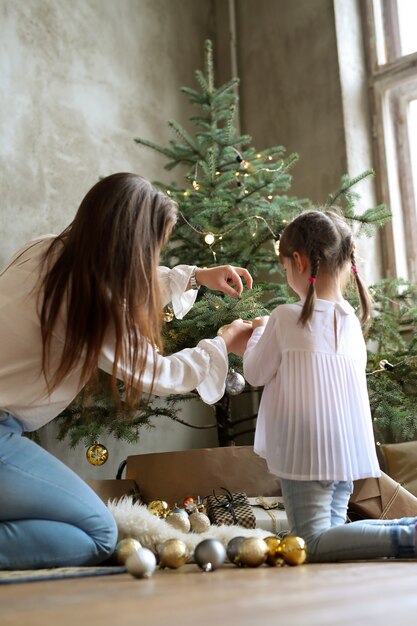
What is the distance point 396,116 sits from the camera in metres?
4.24

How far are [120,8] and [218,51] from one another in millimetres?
748

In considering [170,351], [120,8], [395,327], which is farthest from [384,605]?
[120,8]

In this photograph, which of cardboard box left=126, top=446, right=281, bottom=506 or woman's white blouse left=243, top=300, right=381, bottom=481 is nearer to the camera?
woman's white blouse left=243, top=300, right=381, bottom=481

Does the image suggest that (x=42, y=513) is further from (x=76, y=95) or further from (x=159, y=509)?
(x=76, y=95)

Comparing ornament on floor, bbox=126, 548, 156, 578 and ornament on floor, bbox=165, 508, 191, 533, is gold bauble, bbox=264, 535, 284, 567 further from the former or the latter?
ornament on floor, bbox=165, 508, 191, 533

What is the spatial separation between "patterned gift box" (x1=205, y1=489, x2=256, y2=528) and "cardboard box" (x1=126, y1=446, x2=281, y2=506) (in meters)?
0.09

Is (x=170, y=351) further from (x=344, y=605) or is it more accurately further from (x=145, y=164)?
(x=344, y=605)

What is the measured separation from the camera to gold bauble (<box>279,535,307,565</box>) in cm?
160

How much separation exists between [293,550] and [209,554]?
0.64ft

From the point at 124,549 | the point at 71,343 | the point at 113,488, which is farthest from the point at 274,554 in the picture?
the point at 113,488

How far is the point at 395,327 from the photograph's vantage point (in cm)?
332

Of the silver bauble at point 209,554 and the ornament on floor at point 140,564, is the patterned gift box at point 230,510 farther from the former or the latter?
the ornament on floor at point 140,564

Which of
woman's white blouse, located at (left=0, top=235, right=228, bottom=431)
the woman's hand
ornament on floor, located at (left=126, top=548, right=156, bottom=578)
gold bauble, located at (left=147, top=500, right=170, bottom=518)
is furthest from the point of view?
gold bauble, located at (left=147, top=500, right=170, bottom=518)

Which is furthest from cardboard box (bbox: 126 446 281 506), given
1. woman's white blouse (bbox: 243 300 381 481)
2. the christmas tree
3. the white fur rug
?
woman's white blouse (bbox: 243 300 381 481)
